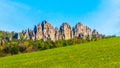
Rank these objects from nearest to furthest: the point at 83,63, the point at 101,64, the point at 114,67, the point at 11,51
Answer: the point at 114,67, the point at 101,64, the point at 83,63, the point at 11,51

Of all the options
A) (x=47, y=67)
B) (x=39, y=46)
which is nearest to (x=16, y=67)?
(x=47, y=67)

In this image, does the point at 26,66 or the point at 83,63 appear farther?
the point at 26,66

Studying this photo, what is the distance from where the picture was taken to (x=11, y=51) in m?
134

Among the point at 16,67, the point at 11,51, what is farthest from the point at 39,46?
the point at 16,67

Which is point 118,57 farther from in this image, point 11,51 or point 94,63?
point 11,51

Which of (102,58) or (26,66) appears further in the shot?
(26,66)

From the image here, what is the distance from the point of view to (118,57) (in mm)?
27578

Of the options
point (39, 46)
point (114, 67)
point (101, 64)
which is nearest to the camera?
point (114, 67)

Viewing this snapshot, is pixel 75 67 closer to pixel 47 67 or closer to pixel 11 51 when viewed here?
pixel 47 67

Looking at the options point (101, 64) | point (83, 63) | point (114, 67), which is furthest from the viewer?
point (83, 63)

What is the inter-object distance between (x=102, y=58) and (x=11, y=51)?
10875 cm

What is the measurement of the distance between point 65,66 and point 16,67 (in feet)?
21.0

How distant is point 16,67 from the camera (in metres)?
30.8

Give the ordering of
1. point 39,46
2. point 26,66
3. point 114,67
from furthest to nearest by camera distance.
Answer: point 39,46 → point 26,66 → point 114,67
